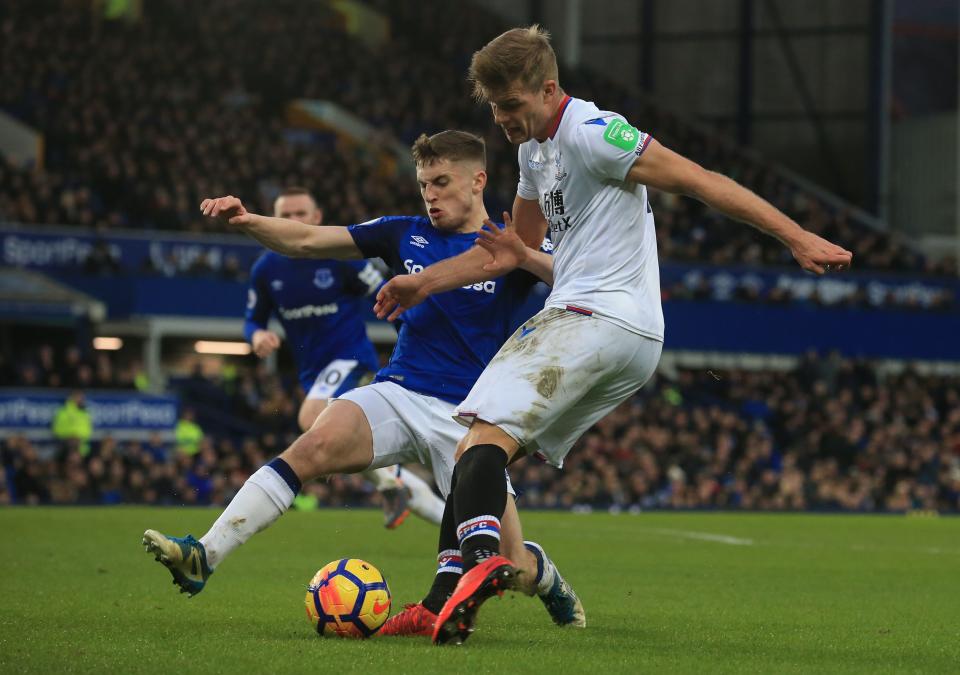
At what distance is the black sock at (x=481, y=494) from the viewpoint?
208 inches

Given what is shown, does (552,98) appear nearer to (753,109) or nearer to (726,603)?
(726,603)

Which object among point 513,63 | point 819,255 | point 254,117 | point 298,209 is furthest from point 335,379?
point 254,117

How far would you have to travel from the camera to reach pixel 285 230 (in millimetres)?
6172

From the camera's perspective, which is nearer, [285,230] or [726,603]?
[285,230]

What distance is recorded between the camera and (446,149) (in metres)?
6.33

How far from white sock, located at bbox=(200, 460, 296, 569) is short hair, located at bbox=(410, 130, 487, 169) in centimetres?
146

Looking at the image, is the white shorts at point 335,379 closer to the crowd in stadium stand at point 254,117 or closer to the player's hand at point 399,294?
the player's hand at point 399,294

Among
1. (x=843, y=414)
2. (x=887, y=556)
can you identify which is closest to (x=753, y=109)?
(x=843, y=414)

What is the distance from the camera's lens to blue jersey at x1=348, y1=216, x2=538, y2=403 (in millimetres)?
6410

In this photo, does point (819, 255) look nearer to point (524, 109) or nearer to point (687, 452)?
point (524, 109)

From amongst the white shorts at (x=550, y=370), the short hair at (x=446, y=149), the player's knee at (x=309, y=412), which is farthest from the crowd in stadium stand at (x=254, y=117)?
the white shorts at (x=550, y=370)

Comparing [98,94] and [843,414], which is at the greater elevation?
[98,94]

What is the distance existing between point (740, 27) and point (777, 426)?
15973 mm

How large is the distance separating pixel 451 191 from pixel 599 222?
1.12m
